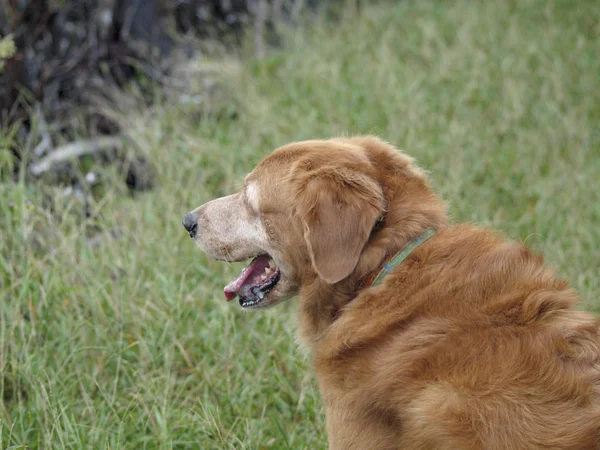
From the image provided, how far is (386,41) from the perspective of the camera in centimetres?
850

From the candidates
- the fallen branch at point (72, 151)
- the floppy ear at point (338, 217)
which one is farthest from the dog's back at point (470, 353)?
the fallen branch at point (72, 151)

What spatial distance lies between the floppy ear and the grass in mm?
936

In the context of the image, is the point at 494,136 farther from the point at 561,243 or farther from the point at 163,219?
the point at 163,219

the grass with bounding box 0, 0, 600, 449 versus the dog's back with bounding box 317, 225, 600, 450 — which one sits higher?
the dog's back with bounding box 317, 225, 600, 450

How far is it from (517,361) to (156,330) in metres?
→ 2.22

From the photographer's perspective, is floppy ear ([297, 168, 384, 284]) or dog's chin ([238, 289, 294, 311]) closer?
floppy ear ([297, 168, 384, 284])

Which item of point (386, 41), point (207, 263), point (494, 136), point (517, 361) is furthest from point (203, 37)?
point (517, 361)

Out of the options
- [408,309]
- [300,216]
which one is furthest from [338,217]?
[408,309]

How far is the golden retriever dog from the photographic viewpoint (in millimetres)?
2271

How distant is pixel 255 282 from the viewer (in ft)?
10.4

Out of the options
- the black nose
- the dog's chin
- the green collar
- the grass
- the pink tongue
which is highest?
the green collar

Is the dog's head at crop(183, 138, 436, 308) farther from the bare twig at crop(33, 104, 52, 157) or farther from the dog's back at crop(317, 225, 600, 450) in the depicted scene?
the bare twig at crop(33, 104, 52, 157)

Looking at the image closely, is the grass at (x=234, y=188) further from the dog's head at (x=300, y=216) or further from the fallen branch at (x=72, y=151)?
the dog's head at (x=300, y=216)

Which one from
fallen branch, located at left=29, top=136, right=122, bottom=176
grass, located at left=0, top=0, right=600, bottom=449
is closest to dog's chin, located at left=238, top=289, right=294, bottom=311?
grass, located at left=0, top=0, right=600, bottom=449
